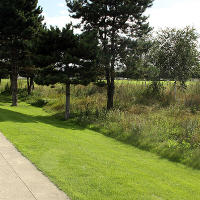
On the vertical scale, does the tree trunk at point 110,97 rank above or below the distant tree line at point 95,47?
below

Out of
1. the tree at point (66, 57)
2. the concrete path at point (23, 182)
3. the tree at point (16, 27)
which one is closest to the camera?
the concrete path at point (23, 182)

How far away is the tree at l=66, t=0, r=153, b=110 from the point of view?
18.4 metres

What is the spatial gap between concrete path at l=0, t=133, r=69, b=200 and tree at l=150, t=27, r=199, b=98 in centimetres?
1723

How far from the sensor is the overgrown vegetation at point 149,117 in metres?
10.7

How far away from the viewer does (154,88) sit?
74.1ft

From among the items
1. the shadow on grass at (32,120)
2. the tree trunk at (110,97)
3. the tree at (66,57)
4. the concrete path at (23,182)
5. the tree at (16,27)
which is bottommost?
the shadow on grass at (32,120)

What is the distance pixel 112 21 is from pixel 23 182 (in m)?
16.0

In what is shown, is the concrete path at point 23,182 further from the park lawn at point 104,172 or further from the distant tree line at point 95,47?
the distant tree line at point 95,47

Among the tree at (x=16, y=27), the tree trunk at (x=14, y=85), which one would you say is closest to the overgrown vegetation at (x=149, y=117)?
the tree trunk at (x=14, y=85)

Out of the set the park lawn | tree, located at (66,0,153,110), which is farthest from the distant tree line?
the park lawn

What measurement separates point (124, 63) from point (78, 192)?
1479 cm

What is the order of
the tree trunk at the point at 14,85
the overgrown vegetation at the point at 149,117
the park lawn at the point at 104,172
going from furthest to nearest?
the tree trunk at the point at 14,85 → the overgrown vegetation at the point at 149,117 → the park lawn at the point at 104,172

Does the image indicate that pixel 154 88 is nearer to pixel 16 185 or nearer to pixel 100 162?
pixel 100 162

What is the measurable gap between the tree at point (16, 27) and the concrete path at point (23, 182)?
55.0 ft
